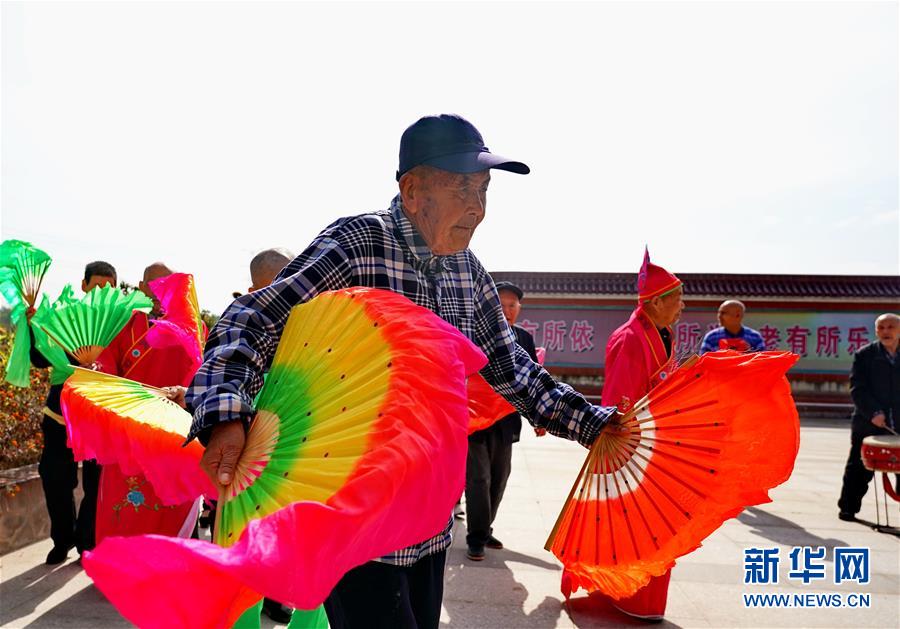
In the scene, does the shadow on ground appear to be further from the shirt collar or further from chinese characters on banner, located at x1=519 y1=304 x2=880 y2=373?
chinese characters on banner, located at x1=519 y1=304 x2=880 y2=373

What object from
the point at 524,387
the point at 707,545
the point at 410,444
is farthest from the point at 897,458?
the point at 410,444

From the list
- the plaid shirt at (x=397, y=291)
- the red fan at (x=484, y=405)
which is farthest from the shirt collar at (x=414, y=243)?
the red fan at (x=484, y=405)

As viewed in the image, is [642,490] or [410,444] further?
[642,490]

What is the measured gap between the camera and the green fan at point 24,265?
3.74 m

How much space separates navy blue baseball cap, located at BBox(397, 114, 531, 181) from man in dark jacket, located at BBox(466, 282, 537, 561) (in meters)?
2.47

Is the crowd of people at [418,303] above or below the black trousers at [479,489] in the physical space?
above

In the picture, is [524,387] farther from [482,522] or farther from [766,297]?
[766,297]

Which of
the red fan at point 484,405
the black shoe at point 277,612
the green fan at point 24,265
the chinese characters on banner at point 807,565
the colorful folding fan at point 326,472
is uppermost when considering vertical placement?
the green fan at point 24,265

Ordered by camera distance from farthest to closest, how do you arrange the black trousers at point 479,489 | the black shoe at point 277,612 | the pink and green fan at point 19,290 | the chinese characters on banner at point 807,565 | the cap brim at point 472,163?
the black trousers at point 479,489, the chinese characters on banner at point 807,565, the pink and green fan at point 19,290, the black shoe at point 277,612, the cap brim at point 472,163

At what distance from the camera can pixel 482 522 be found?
439 cm

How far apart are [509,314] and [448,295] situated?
3.36 metres

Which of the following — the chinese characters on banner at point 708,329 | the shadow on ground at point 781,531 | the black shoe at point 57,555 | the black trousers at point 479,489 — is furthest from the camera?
the chinese characters on banner at point 708,329

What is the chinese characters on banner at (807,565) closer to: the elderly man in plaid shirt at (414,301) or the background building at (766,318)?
the elderly man in plaid shirt at (414,301)

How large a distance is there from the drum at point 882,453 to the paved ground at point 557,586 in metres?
0.57
